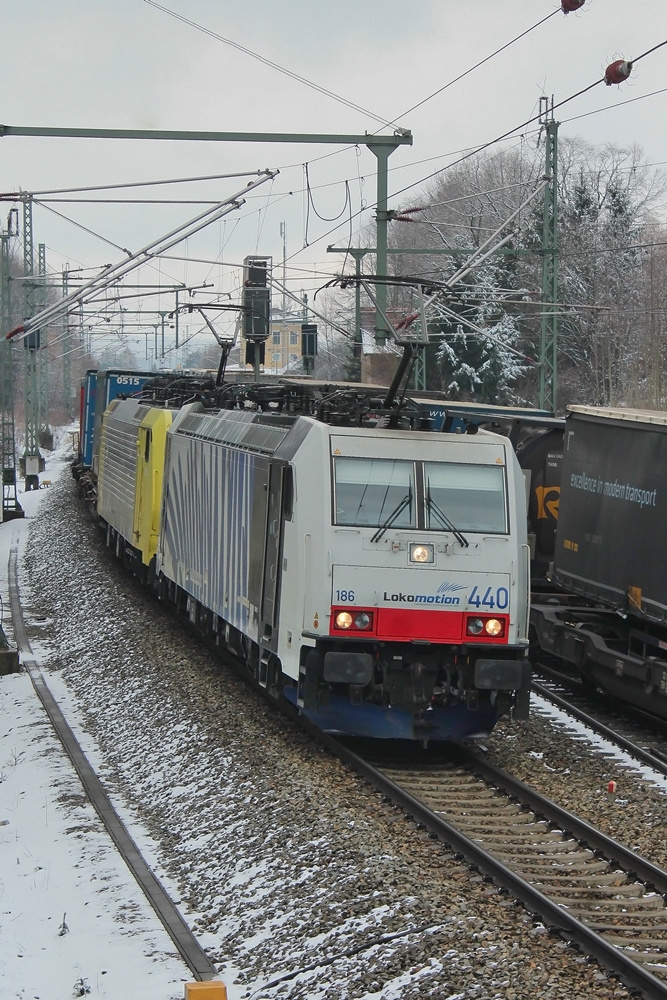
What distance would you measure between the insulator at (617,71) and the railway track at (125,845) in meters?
7.93

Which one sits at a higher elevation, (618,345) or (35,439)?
(618,345)

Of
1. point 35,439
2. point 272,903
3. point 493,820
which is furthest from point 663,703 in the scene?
point 35,439

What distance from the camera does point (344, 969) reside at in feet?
21.6

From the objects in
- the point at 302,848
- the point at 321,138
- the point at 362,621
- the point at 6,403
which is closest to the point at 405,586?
the point at 362,621

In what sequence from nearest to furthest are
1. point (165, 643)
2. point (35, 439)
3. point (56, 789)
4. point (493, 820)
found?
1. point (493, 820)
2. point (56, 789)
3. point (165, 643)
4. point (35, 439)

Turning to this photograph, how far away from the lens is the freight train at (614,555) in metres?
11.9

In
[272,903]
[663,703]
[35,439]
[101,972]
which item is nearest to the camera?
[101,972]

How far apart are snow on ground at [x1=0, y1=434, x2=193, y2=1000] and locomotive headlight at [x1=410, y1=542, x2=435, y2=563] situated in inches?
127

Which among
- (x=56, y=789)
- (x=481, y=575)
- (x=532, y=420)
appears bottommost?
(x=56, y=789)

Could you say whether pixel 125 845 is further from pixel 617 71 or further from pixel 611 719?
pixel 617 71

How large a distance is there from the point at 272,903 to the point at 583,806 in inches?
114

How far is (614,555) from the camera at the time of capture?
12.7 metres

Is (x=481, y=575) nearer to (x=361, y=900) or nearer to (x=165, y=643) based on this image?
(x=361, y=900)

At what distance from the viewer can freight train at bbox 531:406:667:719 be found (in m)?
11.9
